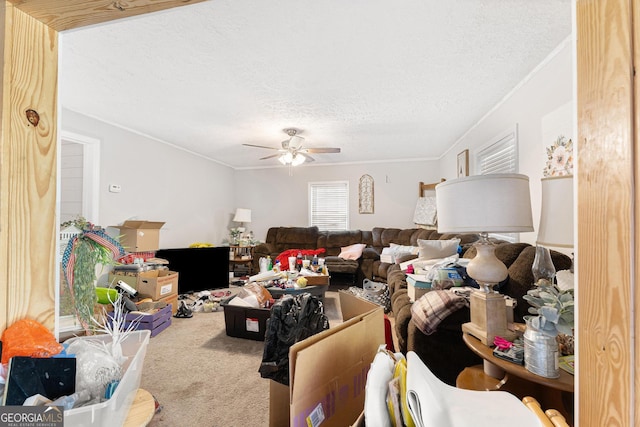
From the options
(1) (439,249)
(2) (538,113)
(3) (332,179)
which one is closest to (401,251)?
(1) (439,249)

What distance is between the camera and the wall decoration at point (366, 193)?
227 inches

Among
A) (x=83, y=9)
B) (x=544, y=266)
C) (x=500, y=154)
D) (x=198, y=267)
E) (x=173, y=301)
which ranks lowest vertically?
(x=173, y=301)

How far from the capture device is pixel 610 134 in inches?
19.5

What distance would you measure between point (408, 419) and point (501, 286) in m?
1.47

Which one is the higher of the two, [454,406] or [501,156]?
[501,156]

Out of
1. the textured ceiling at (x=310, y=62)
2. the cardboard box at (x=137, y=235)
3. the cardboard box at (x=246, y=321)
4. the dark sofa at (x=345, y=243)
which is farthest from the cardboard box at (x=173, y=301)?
the textured ceiling at (x=310, y=62)

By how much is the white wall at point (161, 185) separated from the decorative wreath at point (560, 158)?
458cm

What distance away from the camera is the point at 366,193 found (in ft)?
18.9

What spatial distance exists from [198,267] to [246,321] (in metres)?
2.16

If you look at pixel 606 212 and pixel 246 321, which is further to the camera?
pixel 246 321

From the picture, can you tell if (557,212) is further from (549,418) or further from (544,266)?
(549,418)

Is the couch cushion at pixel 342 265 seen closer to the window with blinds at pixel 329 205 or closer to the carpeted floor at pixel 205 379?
the window with blinds at pixel 329 205

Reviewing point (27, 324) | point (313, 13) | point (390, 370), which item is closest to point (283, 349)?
point (390, 370)

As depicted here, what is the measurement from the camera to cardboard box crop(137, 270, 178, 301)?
3.09 meters
